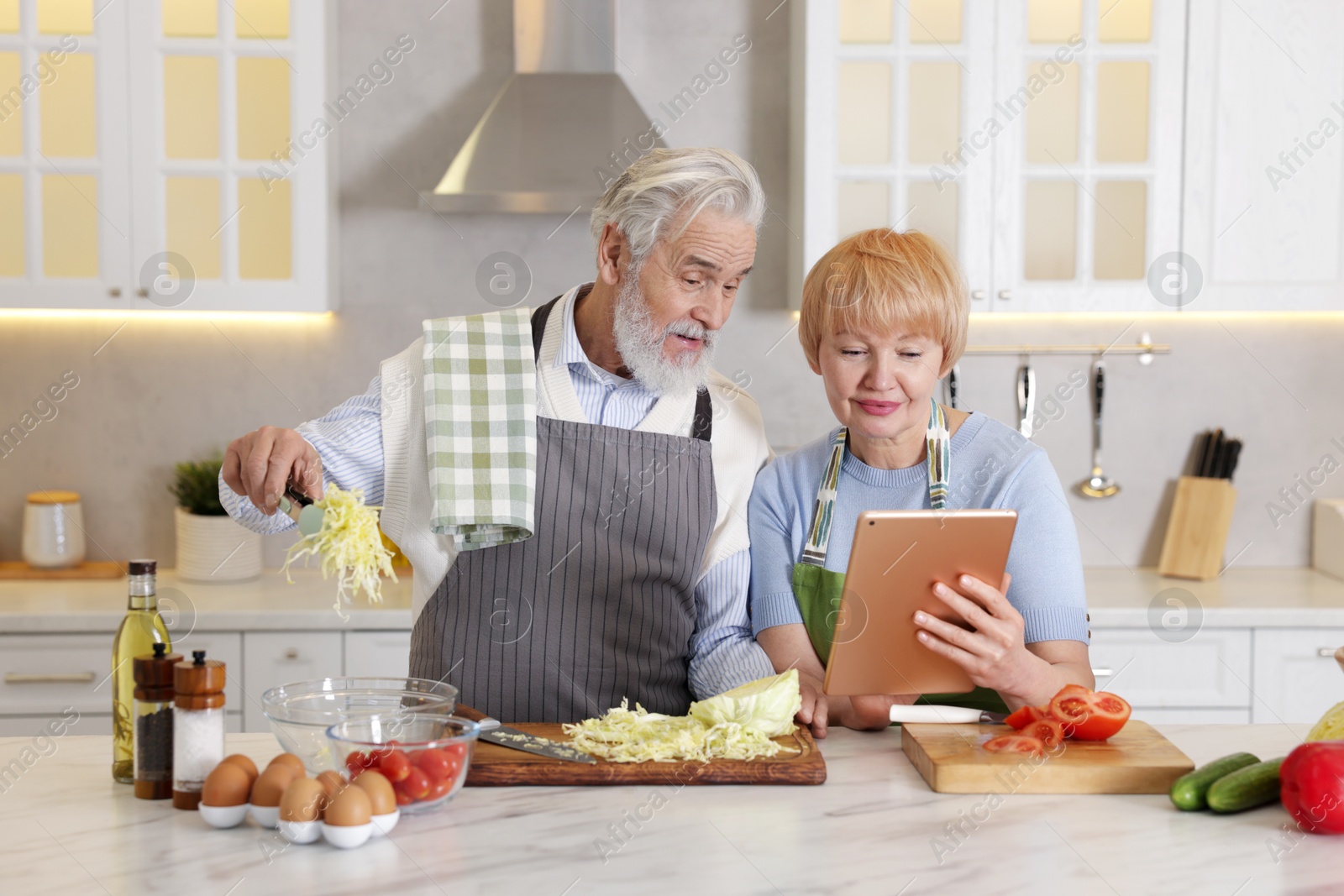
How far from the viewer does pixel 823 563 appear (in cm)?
168

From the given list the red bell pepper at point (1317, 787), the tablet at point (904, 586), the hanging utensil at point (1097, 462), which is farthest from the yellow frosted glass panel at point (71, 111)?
the red bell pepper at point (1317, 787)

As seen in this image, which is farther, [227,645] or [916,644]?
[227,645]

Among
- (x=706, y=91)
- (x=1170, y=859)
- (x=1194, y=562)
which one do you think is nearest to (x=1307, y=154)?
(x=1194, y=562)

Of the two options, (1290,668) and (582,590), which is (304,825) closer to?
(582,590)

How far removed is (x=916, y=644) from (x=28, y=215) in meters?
2.57

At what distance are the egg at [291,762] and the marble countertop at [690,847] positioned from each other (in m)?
0.07

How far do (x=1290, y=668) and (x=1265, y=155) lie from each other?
1316mm

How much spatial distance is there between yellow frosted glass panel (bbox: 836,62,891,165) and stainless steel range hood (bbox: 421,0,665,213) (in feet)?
1.66

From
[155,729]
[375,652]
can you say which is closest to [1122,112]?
[375,652]

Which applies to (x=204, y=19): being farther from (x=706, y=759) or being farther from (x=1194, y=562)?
(x=1194, y=562)

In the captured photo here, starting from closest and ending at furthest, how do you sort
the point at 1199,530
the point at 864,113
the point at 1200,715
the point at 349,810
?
the point at 349,810, the point at 1200,715, the point at 864,113, the point at 1199,530

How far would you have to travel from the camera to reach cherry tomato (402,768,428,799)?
1193 mm

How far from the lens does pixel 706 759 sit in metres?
1.35

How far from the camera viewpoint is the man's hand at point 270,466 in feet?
4.81
